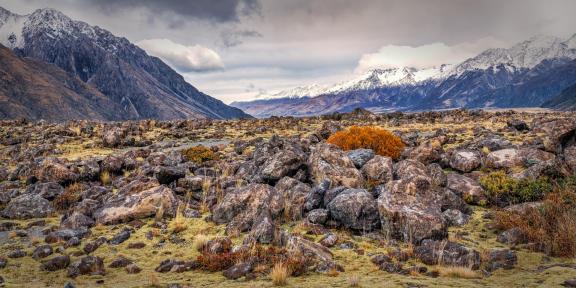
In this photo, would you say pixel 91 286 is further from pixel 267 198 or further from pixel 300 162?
pixel 300 162

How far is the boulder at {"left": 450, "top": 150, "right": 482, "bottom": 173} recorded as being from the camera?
22.2 m

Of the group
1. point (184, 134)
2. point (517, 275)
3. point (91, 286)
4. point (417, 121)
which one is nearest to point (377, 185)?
point (517, 275)

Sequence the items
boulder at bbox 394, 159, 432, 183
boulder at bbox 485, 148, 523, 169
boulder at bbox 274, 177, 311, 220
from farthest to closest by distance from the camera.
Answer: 1. boulder at bbox 485, 148, 523, 169
2. boulder at bbox 394, 159, 432, 183
3. boulder at bbox 274, 177, 311, 220

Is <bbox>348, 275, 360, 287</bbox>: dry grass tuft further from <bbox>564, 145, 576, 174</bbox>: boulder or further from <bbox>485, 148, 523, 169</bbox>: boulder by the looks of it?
<bbox>485, 148, 523, 169</bbox>: boulder

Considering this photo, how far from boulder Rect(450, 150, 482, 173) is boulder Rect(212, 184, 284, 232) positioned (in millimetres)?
11471

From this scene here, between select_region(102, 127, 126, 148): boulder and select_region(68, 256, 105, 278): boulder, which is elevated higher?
select_region(102, 127, 126, 148): boulder

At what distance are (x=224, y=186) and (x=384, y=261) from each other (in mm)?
10620

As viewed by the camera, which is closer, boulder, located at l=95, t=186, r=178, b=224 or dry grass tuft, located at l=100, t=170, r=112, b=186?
boulder, located at l=95, t=186, r=178, b=224

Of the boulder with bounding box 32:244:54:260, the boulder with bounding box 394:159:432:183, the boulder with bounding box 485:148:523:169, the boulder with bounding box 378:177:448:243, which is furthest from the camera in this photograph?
the boulder with bounding box 485:148:523:169

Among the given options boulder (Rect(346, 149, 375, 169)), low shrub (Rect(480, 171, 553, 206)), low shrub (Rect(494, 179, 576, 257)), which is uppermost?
boulder (Rect(346, 149, 375, 169))

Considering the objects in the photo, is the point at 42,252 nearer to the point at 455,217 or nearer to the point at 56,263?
the point at 56,263

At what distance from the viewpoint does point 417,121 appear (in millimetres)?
80188

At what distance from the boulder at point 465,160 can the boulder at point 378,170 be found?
5.27m

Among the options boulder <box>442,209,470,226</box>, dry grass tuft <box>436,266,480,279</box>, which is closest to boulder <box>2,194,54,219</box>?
dry grass tuft <box>436,266,480,279</box>
